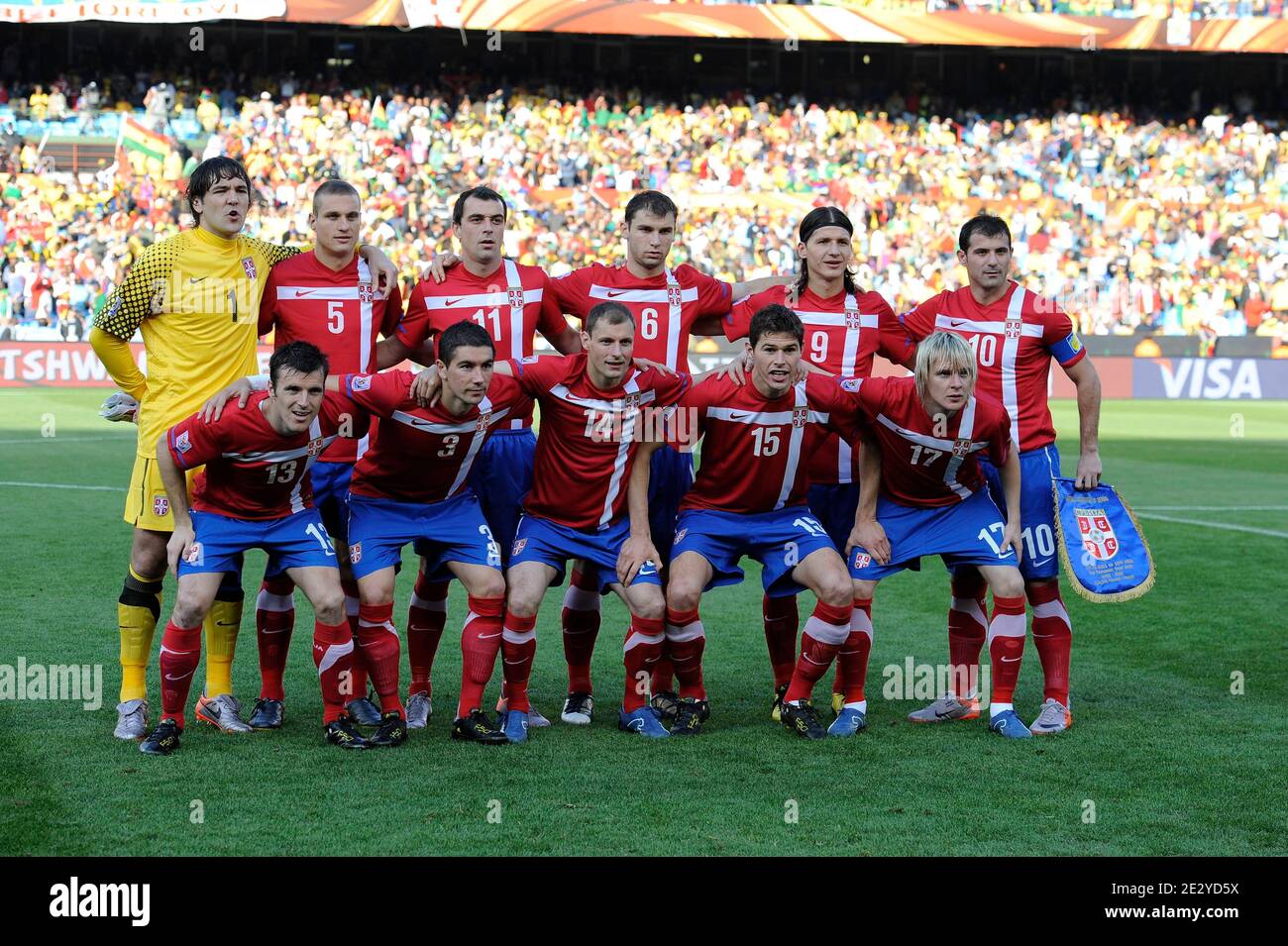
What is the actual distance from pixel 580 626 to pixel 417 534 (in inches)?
31.8

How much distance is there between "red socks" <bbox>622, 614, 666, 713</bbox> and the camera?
5891 millimetres

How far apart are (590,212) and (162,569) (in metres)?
23.3

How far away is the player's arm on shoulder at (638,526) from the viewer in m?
5.91

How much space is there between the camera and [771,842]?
437 cm

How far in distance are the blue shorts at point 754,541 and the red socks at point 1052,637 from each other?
0.91 meters

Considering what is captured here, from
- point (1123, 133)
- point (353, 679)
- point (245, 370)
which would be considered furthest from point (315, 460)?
point (1123, 133)

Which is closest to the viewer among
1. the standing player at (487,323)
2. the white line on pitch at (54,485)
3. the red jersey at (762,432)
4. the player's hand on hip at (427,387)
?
the player's hand on hip at (427,387)

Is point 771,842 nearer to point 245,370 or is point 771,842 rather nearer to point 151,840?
point 151,840

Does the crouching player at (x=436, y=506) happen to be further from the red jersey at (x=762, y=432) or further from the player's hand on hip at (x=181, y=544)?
the red jersey at (x=762, y=432)

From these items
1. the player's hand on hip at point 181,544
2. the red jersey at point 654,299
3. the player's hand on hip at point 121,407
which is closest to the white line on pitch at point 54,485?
the player's hand on hip at point 121,407

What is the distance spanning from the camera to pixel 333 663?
18.5ft

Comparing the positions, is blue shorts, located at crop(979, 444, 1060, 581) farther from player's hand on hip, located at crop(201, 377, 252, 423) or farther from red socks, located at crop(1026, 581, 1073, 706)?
player's hand on hip, located at crop(201, 377, 252, 423)

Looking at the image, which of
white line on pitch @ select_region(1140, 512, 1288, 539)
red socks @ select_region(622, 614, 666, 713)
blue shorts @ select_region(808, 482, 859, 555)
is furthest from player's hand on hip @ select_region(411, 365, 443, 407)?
white line on pitch @ select_region(1140, 512, 1288, 539)

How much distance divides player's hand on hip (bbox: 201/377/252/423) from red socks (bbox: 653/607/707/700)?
178 cm
